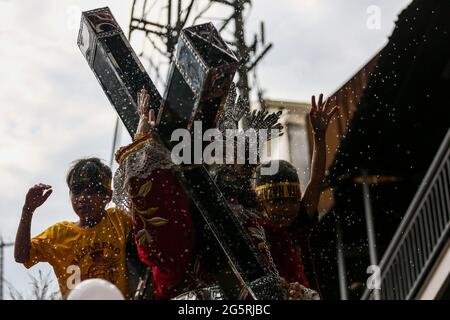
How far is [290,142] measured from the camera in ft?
35.5

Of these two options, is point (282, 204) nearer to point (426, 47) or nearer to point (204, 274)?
point (204, 274)

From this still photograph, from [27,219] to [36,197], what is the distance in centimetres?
9

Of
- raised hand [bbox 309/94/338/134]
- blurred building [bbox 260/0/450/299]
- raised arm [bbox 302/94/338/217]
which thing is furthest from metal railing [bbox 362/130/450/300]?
raised hand [bbox 309/94/338/134]

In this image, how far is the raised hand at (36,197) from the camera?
271 cm

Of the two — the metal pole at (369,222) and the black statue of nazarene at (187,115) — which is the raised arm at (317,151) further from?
the metal pole at (369,222)

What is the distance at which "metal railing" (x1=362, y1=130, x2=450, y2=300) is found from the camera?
6906 mm

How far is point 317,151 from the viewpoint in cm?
288

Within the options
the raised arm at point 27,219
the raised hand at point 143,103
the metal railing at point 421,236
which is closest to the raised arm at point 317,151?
the raised hand at point 143,103

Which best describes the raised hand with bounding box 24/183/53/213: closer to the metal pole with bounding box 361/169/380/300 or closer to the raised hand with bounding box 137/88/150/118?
the raised hand with bounding box 137/88/150/118

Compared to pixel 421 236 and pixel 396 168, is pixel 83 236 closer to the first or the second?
pixel 421 236

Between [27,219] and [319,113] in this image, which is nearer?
[27,219]

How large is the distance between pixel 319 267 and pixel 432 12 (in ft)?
13.0

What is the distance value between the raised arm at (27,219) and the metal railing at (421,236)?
14.4ft

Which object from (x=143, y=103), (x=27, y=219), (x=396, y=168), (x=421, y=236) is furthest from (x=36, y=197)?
(x=396, y=168)
